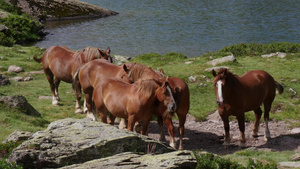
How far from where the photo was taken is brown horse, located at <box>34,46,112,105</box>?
14.0 m

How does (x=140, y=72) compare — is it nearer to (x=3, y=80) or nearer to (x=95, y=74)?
(x=95, y=74)

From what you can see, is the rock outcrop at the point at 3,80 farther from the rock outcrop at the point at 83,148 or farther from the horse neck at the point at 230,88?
the horse neck at the point at 230,88

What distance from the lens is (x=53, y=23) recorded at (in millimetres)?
43688

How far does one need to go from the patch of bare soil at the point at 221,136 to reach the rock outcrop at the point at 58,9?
3416 cm

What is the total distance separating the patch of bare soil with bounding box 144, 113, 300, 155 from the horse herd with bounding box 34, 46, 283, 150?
378mm

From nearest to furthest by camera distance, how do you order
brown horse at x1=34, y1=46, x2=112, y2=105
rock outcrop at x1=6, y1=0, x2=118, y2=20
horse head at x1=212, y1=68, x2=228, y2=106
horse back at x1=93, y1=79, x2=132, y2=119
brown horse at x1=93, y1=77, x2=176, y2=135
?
brown horse at x1=93, y1=77, x2=176, y2=135, horse back at x1=93, y1=79, x2=132, y2=119, horse head at x1=212, y1=68, x2=228, y2=106, brown horse at x1=34, y1=46, x2=112, y2=105, rock outcrop at x1=6, y1=0, x2=118, y2=20

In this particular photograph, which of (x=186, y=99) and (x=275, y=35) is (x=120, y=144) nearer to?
(x=186, y=99)

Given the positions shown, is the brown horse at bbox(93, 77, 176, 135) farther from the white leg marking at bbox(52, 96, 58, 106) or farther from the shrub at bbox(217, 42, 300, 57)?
the shrub at bbox(217, 42, 300, 57)

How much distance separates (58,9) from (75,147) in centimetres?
4162

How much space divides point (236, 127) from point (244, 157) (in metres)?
3.77

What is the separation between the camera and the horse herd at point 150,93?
9.82 meters

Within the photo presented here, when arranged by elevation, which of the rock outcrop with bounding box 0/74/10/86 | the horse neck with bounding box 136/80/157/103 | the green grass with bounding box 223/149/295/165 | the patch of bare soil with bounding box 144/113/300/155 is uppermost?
the horse neck with bounding box 136/80/157/103

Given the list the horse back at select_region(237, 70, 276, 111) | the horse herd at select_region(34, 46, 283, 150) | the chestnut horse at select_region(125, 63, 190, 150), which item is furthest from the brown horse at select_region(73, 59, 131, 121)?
the horse back at select_region(237, 70, 276, 111)

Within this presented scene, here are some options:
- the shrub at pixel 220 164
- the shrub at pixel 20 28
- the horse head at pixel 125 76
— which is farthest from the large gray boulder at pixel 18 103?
the shrub at pixel 20 28
